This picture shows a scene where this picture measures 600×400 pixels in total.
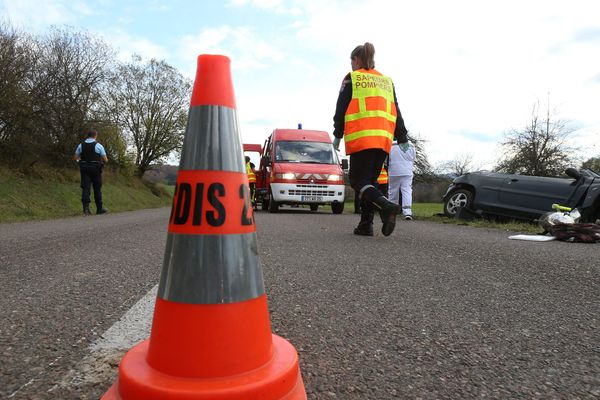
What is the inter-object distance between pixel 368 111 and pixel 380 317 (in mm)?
3563

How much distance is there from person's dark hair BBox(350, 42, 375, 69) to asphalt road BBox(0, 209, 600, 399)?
92.1 inches

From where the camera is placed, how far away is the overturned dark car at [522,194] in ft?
25.1

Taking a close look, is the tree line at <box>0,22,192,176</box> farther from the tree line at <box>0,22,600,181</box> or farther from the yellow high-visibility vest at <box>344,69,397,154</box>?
the yellow high-visibility vest at <box>344,69,397,154</box>

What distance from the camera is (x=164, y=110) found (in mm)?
38750

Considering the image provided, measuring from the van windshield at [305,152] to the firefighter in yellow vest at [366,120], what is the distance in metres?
7.67

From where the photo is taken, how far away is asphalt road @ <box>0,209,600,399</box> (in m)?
1.48

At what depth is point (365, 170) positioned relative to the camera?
18.4ft

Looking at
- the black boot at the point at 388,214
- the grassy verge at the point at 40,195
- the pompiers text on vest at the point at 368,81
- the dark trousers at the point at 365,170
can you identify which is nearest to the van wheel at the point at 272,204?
the grassy verge at the point at 40,195

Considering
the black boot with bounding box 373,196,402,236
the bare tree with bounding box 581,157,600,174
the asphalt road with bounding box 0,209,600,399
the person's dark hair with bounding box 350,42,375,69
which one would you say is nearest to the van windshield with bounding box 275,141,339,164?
the person's dark hair with bounding box 350,42,375,69

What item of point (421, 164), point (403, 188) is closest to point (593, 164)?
point (421, 164)

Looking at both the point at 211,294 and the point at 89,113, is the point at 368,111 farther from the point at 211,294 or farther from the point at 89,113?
the point at 89,113

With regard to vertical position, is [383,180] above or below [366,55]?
below

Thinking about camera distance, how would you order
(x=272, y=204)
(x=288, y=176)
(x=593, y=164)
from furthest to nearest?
(x=593, y=164), (x=272, y=204), (x=288, y=176)

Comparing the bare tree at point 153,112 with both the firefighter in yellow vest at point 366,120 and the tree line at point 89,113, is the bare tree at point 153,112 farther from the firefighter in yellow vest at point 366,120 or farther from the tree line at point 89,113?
the firefighter in yellow vest at point 366,120
